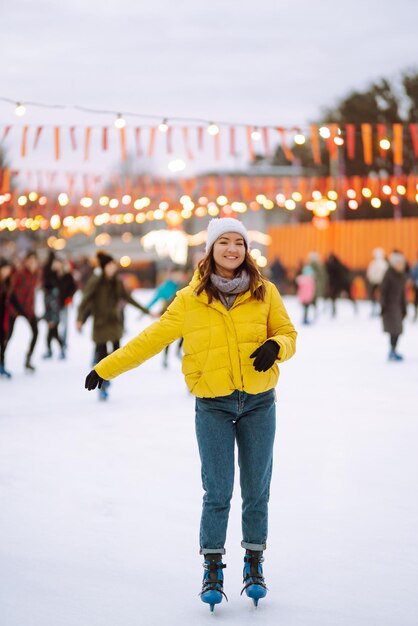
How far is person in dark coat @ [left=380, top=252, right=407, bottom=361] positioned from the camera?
1186 cm

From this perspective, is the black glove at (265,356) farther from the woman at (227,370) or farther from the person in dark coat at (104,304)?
the person in dark coat at (104,304)

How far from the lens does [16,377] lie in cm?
1112

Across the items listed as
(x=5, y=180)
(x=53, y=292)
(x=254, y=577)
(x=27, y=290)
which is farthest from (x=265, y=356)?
(x=5, y=180)

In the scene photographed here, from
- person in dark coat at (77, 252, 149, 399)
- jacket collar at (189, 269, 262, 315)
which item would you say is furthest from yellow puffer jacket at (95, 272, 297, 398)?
person in dark coat at (77, 252, 149, 399)

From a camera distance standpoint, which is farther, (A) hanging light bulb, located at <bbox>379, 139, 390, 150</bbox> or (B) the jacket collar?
(A) hanging light bulb, located at <bbox>379, 139, 390, 150</bbox>

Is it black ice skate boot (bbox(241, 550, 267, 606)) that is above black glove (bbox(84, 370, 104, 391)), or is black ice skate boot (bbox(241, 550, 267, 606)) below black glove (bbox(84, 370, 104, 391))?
below

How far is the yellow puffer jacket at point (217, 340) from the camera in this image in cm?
341

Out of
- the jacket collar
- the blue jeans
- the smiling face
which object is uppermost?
the smiling face

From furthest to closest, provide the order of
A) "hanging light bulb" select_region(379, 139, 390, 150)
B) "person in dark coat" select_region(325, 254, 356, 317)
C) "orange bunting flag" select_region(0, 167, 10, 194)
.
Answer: "person in dark coat" select_region(325, 254, 356, 317) < "orange bunting flag" select_region(0, 167, 10, 194) < "hanging light bulb" select_region(379, 139, 390, 150)

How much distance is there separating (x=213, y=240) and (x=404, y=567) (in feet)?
4.75

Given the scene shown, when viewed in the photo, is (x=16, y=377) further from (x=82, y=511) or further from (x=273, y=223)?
(x=273, y=223)

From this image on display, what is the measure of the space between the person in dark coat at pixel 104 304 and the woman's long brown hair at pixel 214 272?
5.81 m

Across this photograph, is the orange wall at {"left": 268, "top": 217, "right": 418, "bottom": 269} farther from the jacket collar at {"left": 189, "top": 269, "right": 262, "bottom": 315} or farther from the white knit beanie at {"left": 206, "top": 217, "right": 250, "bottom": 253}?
the jacket collar at {"left": 189, "top": 269, "right": 262, "bottom": 315}

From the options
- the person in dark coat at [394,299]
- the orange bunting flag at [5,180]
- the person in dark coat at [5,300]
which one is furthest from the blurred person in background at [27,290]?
the orange bunting flag at [5,180]
